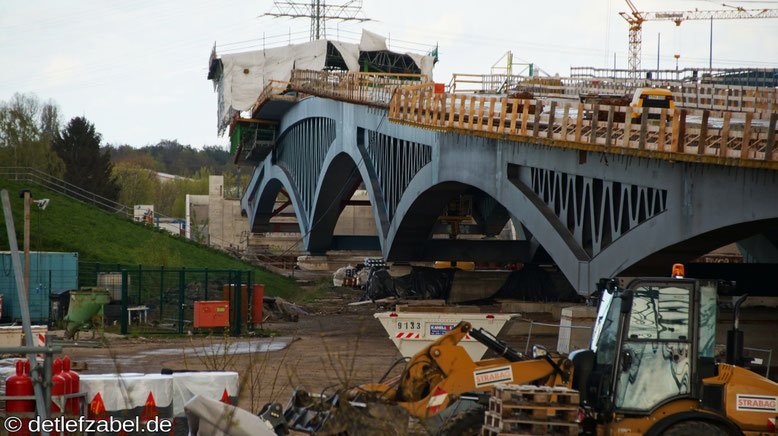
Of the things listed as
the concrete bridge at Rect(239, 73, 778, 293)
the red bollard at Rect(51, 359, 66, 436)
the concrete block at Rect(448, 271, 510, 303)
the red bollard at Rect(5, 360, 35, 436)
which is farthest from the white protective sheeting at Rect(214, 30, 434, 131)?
the red bollard at Rect(5, 360, 35, 436)

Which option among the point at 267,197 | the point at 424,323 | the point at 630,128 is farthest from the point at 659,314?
the point at 267,197

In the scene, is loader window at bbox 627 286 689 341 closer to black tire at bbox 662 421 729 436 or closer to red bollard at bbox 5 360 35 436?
black tire at bbox 662 421 729 436

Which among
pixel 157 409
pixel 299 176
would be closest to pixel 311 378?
pixel 157 409

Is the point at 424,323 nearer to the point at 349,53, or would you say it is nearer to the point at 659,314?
the point at 659,314

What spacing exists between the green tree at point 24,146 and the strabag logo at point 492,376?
74.2 meters

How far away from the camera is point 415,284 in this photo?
42375 millimetres

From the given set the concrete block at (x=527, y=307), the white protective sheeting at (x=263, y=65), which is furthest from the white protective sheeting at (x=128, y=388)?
the white protective sheeting at (x=263, y=65)

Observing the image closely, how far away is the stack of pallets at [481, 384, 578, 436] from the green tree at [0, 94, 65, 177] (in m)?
75.2

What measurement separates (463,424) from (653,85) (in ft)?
147

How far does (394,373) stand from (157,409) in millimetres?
8434

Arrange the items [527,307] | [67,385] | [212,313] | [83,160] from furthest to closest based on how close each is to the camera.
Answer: [83,160], [527,307], [212,313], [67,385]

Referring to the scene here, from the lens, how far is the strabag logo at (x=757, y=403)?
966 centimetres

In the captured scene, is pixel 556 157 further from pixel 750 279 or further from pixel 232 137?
pixel 232 137

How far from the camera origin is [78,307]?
27.8m
